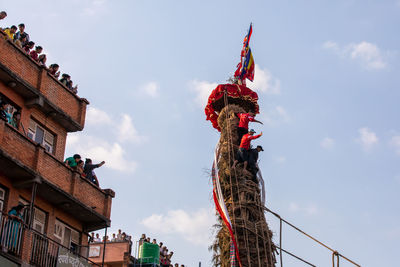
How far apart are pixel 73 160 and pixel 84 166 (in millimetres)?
676

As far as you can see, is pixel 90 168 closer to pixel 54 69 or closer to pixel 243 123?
pixel 54 69

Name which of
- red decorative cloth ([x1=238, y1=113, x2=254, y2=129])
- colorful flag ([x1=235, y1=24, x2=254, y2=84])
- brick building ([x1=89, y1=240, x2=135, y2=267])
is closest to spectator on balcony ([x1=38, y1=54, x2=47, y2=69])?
red decorative cloth ([x1=238, y1=113, x2=254, y2=129])

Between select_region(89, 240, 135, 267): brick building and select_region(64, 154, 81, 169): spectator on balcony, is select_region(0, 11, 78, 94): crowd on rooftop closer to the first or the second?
select_region(64, 154, 81, 169): spectator on balcony

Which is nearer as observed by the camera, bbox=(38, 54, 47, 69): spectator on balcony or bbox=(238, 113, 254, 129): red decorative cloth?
bbox=(38, 54, 47, 69): spectator on balcony

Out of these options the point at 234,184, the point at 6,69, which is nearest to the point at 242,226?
the point at 234,184

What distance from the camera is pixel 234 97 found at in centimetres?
2808

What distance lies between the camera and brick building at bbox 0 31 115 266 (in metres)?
Answer: 20.7

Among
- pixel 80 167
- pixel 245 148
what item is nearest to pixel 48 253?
pixel 80 167

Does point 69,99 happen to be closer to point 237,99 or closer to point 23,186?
point 23,186

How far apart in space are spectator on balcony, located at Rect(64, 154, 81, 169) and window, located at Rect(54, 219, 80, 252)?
1.58m

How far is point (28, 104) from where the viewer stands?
23078mm

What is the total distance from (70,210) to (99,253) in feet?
35.5

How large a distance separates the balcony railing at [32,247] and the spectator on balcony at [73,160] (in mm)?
2367

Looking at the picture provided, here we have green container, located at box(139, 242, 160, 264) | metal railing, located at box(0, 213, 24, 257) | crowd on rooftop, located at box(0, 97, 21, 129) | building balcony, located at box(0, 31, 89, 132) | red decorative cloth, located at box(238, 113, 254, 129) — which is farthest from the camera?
green container, located at box(139, 242, 160, 264)
